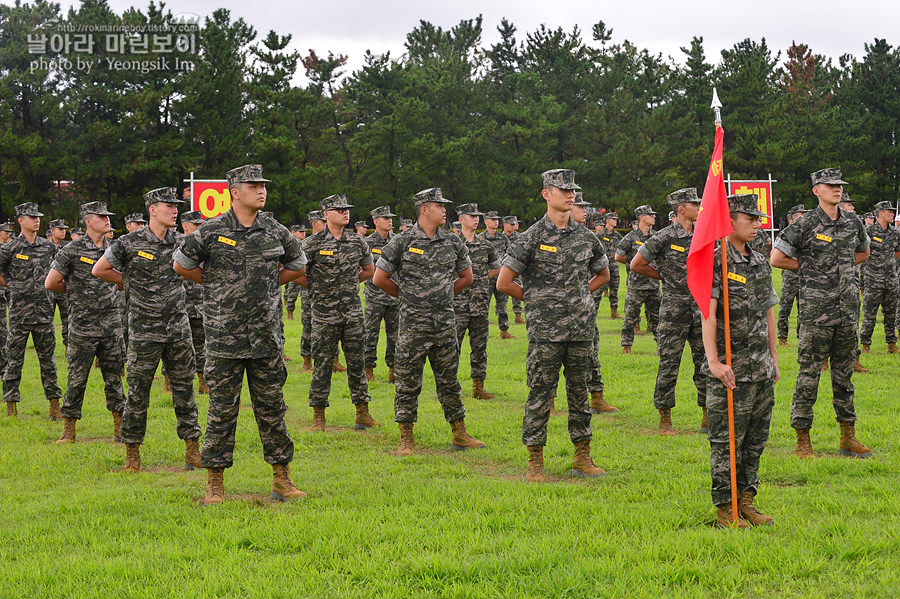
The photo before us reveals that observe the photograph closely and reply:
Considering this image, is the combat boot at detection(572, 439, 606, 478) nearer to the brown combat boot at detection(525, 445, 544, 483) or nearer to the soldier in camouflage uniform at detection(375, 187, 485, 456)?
the brown combat boot at detection(525, 445, 544, 483)

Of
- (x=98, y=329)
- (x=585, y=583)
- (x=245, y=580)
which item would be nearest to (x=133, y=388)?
(x=98, y=329)

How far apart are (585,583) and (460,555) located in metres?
0.89

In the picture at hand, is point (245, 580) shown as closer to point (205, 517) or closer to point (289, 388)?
point (205, 517)

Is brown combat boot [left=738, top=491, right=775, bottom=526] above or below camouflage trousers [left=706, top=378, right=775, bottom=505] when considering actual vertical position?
below

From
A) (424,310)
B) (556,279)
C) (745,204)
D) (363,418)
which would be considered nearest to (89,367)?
(363,418)

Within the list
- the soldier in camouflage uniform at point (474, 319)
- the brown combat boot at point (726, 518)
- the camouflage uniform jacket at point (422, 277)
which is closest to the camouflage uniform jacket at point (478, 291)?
the soldier in camouflage uniform at point (474, 319)

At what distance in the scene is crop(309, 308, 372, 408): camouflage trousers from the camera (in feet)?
31.9

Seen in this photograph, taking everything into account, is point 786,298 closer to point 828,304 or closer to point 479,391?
point 479,391

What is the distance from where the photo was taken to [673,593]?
4.54m

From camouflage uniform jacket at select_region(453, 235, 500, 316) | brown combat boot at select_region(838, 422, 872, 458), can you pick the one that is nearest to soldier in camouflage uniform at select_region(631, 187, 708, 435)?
brown combat boot at select_region(838, 422, 872, 458)

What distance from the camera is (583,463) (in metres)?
7.20

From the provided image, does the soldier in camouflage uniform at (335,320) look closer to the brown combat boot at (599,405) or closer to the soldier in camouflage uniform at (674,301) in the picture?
the brown combat boot at (599,405)

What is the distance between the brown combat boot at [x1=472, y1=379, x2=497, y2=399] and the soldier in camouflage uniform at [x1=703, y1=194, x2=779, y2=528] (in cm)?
604

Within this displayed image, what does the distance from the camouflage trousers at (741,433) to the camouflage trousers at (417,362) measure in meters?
3.32
